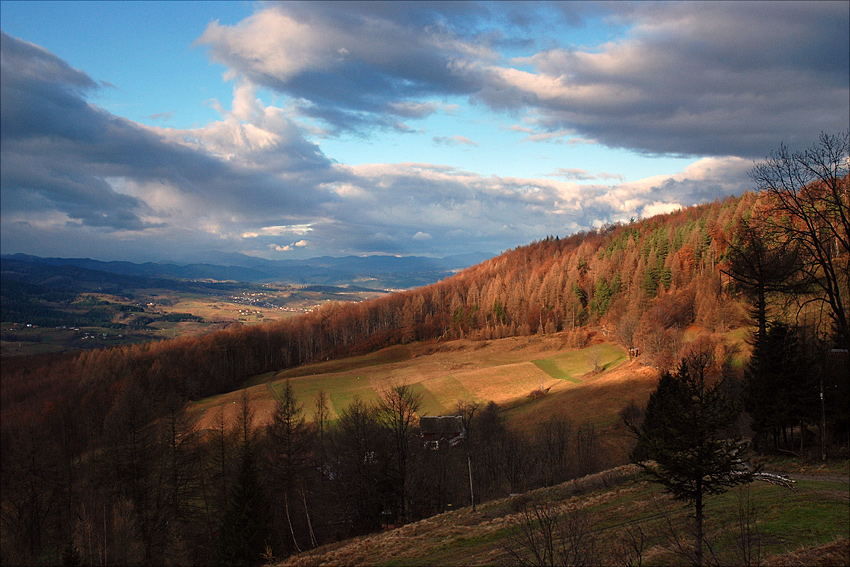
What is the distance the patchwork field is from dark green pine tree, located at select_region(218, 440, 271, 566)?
31.8 meters

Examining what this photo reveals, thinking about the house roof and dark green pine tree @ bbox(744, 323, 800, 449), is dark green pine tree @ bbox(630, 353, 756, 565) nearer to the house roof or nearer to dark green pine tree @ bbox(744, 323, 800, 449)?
dark green pine tree @ bbox(744, 323, 800, 449)

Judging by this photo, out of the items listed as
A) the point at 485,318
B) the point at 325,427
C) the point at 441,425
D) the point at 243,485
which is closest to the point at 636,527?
the point at 243,485

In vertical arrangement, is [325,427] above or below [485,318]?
below

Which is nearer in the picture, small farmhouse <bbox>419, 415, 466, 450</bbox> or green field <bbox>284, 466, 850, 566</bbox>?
green field <bbox>284, 466, 850, 566</bbox>

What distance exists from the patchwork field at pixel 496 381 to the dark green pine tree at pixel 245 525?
1252 inches

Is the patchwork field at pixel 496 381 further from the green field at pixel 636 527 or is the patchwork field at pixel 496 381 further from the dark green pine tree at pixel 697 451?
the dark green pine tree at pixel 697 451

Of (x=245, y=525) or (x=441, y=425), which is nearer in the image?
(x=245, y=525)

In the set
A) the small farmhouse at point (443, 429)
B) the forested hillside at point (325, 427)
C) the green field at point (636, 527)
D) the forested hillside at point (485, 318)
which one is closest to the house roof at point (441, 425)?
the small farmhouse at point (443, 429)

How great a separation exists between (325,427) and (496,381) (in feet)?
98.8

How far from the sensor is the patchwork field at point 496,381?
6047 centimetres

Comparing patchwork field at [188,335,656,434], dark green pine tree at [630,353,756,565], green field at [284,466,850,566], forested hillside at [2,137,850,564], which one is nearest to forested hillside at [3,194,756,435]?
forested hillside at [2,137,850,564]

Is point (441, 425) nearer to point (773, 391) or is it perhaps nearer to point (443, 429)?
point (443, 429)

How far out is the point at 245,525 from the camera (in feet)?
99.6

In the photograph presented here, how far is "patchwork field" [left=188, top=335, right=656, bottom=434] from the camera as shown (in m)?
60.5
